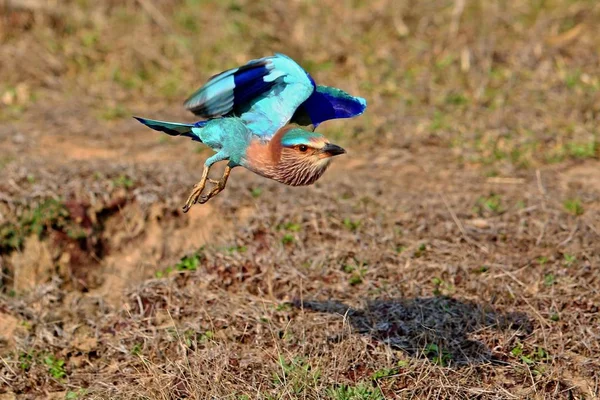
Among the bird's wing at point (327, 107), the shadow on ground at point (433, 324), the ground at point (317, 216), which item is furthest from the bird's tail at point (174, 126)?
the shadow on ground at point (433, 324)

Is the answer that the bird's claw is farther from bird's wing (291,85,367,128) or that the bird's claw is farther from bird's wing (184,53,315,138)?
bird's wing (291,85,367,128)

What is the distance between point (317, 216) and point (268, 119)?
174cm

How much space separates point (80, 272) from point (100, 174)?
2.09ft

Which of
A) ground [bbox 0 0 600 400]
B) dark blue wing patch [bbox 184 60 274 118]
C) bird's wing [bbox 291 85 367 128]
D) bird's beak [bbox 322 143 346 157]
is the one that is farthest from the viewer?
ground [bbox 0 0 600 400]

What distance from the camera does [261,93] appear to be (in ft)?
12.2

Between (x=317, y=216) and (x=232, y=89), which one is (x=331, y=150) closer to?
(x=232, y=89)

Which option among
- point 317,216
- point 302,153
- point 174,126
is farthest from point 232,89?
point 317,216

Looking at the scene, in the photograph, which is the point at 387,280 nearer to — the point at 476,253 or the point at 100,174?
the point at 476,253

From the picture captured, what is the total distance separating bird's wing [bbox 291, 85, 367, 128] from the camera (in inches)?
150

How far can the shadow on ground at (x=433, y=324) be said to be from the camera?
4285mm

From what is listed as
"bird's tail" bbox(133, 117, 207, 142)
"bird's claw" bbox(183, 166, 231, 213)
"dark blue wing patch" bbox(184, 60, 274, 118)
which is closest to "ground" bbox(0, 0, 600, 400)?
"bird's claw" bbox(183, 166, 231, 213)

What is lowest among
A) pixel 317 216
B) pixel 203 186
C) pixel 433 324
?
pixel 433 324

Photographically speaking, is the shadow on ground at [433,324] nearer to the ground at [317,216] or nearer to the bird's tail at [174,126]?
the ground at [317,216]

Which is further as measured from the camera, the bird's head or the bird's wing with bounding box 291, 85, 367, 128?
the bird's wing with bounding box 291, 85, 367, 128
